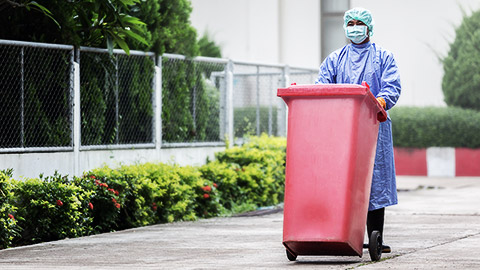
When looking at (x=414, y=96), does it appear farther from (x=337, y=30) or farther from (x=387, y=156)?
(x=387, y=156)

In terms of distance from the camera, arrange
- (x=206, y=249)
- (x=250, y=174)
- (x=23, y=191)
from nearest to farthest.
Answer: (x=206, y=249), (x=23, y=191), (x=250, y=174)

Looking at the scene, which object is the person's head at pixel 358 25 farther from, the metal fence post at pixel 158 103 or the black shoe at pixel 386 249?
the metal fence post at pixel 158 103

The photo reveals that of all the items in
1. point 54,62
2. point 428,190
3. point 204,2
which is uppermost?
point 204,2

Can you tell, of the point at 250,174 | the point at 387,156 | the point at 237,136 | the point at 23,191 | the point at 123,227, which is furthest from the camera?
the point at 237,136

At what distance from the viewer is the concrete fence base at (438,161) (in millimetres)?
20047

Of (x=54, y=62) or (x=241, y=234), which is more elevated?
(x=54, y=62)

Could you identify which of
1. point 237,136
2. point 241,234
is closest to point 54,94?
point 241,234

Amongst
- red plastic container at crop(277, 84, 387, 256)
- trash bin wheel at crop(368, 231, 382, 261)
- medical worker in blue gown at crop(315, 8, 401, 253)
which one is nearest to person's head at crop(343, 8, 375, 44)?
medical worker in blue gown at crop(315, 8, 401, 253)

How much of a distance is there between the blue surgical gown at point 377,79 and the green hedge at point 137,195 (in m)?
2.89

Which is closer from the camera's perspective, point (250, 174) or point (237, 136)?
point (250, 174)

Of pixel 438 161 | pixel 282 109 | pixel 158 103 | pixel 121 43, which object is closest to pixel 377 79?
pixel 121 43

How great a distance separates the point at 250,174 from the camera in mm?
12641

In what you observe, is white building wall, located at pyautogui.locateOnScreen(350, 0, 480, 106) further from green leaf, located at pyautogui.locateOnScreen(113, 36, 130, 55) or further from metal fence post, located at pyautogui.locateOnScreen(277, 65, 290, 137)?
green leaf, located at pyautogui.locateOnScreen(113, 36, 130, 55)

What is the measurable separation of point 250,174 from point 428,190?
446 centimetres
